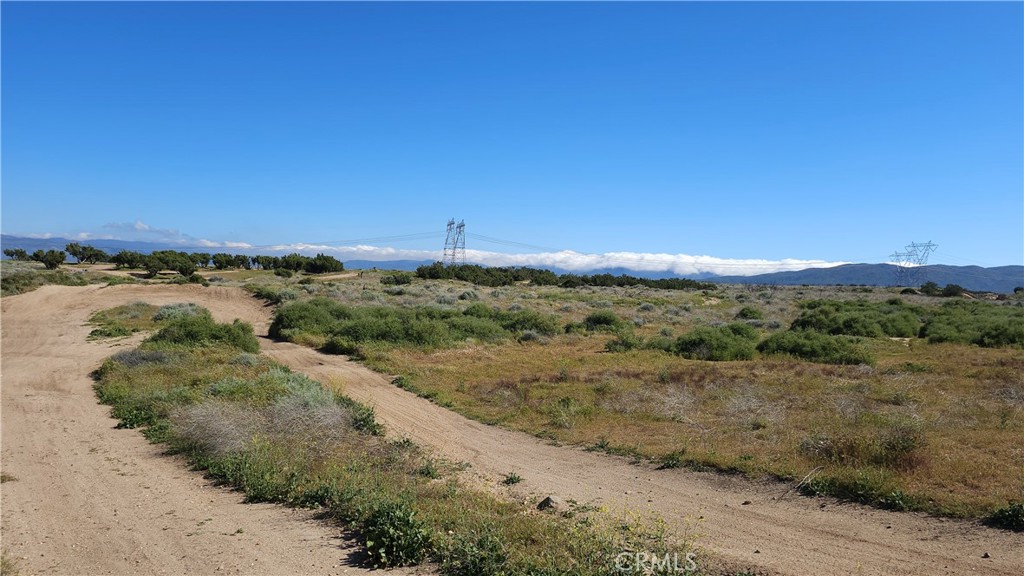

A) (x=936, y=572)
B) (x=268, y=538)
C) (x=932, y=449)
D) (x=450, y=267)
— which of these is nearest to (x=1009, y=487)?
(x=932, y=449)

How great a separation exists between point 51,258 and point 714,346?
76.4m

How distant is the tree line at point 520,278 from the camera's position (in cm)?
7100

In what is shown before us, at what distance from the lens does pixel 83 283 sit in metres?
47.9

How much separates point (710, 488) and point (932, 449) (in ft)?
13.8

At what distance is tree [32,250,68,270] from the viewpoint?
213ft

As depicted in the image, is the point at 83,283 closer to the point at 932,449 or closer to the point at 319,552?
the point at 319,552

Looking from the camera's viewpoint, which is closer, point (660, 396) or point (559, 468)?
point (559, 468)

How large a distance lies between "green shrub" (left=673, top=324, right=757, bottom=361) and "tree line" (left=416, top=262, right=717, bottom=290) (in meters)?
45.1

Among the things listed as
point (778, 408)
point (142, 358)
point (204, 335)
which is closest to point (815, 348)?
point (778, 408)

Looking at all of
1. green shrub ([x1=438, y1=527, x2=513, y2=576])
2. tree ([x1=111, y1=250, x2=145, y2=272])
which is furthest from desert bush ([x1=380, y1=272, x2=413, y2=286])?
green shrub ([x1=438, y1=527, x2=513, y2=576])

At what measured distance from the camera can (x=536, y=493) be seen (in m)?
8.66

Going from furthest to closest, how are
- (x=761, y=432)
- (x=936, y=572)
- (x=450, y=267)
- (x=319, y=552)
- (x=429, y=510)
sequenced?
(x=450, y=267), (x=761, y=432), (x=429, y=510), (x=319, y=552), (x=936, y=572)

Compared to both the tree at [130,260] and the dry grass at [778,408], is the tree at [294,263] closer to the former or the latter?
the tree at [130,260]

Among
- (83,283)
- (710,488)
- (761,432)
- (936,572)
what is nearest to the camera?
(936,572)
